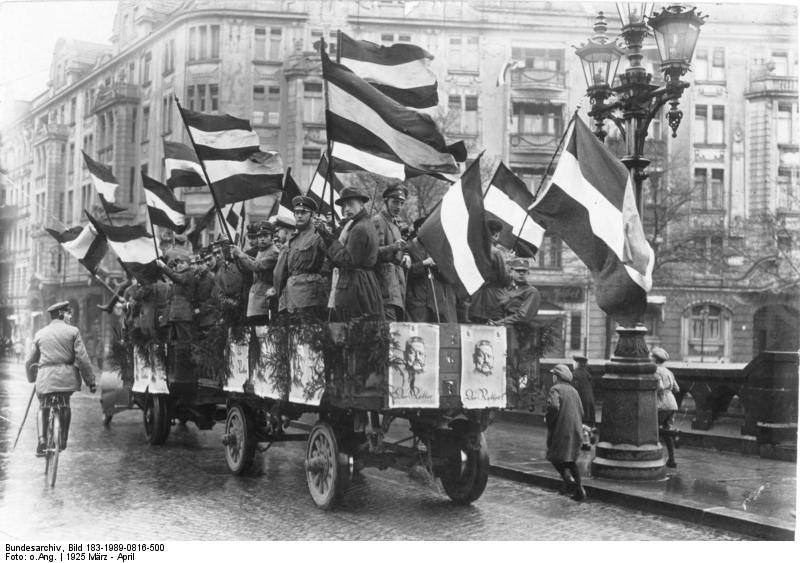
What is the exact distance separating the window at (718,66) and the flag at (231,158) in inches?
1311

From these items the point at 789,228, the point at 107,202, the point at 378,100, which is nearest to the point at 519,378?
the point at 378,100

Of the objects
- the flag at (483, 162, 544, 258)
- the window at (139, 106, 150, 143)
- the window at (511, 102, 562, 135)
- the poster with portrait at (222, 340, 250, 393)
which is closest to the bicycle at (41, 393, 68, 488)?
the poster with portrait at (222, 340, 250, 393)

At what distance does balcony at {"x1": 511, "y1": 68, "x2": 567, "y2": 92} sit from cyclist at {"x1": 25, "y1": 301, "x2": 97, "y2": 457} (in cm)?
3537

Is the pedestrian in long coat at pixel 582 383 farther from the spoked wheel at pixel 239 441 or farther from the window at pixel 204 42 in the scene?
the window at pixel 204 42

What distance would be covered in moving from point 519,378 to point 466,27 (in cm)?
3495

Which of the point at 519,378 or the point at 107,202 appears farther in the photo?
the point at 107,202

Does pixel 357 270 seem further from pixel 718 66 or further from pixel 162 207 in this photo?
pixel 718 66

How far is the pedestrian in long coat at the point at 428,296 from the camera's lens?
31.2 ft

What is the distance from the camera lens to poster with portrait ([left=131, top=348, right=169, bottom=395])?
13.0m

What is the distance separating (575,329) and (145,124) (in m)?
24.5

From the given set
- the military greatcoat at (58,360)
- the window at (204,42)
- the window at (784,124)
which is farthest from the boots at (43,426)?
the window at (784,124)

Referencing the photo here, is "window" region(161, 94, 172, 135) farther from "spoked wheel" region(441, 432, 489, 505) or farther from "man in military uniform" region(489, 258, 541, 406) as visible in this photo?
"spoked wheel" region(441, 432, 489, 505)

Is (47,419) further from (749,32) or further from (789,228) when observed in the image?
(749,32)

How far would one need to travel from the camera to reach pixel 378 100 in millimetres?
9086
